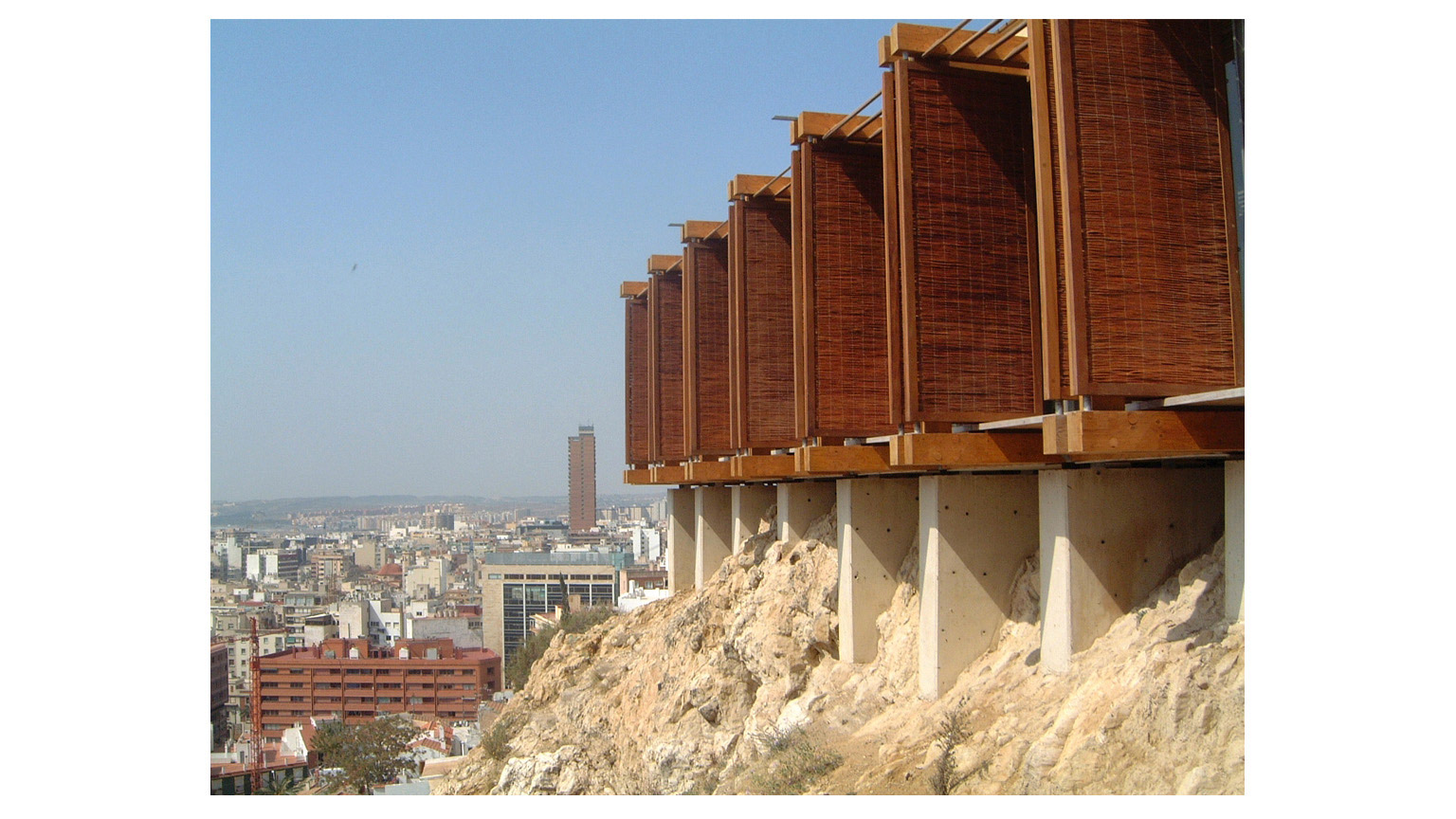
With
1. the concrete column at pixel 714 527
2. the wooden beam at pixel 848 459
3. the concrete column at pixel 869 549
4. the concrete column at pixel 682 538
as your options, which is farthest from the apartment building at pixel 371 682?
the wooden beam at pixel 848 459

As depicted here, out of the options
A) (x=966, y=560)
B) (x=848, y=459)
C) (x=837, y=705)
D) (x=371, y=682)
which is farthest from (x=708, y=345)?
(x=371, y=682)

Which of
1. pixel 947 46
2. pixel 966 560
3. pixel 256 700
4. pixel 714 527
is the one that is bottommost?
pixel 256 700

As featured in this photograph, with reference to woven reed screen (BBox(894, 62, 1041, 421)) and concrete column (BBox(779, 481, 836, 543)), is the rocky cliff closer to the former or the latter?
concrete column (BBox(779, 481, 836, 543))

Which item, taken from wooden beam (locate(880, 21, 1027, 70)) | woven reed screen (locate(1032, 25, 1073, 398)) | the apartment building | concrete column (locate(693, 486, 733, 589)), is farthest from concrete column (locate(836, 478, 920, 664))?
the apartment building

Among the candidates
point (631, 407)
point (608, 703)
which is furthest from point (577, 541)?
point (608, 703)

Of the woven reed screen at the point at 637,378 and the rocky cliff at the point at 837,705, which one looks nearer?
the rocky cliff at the point at 837,705

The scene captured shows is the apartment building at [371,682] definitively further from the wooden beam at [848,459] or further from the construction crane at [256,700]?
the wooden beam at [848,459]

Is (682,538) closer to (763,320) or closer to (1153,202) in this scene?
(763,320)
